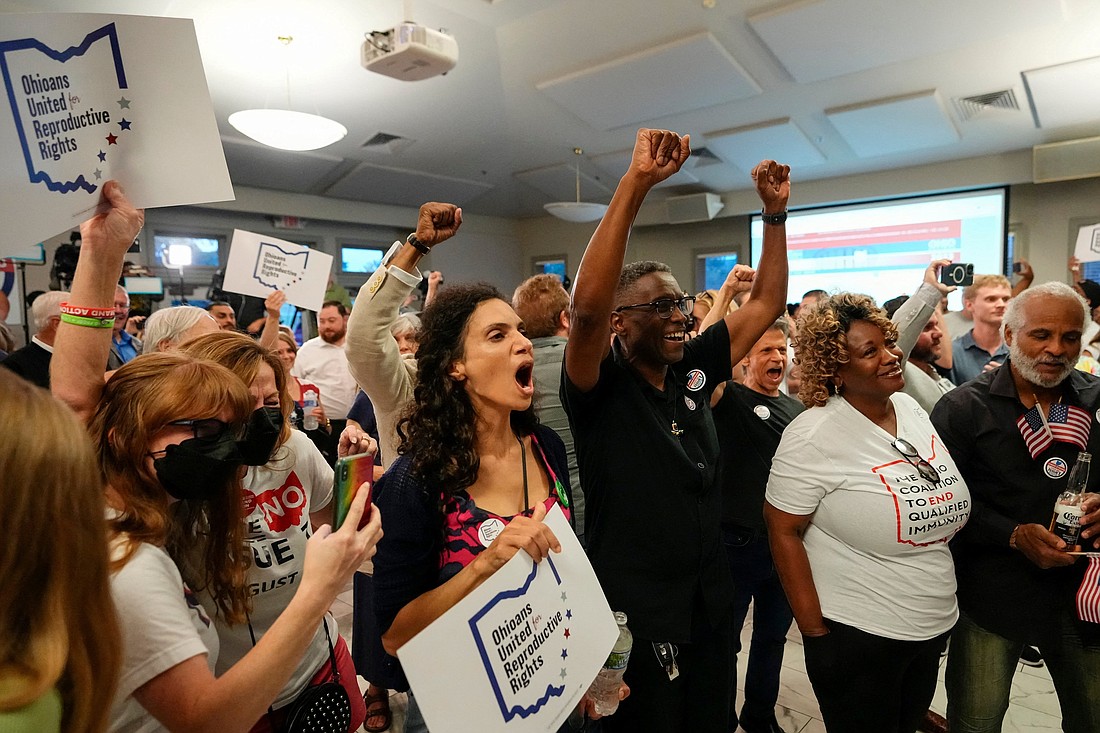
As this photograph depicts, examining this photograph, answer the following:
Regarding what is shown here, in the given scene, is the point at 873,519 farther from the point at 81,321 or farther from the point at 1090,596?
the point at 81,321

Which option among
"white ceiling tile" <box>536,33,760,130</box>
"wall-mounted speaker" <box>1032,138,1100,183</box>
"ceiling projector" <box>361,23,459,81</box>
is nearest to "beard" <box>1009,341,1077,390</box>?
"ceiling projector" <box>361,23,459,81</box>

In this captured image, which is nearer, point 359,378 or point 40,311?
point 359,378

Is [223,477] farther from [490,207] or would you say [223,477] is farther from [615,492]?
[490,207]

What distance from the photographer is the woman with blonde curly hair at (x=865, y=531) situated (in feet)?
5.13

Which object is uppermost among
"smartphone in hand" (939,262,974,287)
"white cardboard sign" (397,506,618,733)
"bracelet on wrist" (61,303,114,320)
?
"bracelet on wrist" (61,303,114,320)

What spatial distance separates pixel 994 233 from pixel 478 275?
7.33 meters

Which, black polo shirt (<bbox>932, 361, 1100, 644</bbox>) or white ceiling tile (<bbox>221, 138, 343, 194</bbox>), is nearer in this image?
black polo shirt (<bbox>932, 361, 1100, 644</bbox>)

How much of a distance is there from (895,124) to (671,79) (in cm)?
235

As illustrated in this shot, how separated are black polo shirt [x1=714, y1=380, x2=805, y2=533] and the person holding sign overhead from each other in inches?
40.8

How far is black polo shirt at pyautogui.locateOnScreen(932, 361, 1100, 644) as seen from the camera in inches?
65.3

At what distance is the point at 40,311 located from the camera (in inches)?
102

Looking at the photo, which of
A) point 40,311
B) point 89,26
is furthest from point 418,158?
point 89,26

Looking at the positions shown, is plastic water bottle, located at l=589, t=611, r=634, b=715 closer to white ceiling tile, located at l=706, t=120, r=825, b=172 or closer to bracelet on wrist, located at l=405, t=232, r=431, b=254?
bracelet on wrist, located at l=405, t=232, r=431, b=254

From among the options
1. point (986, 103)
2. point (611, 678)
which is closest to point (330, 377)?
point (611, 678)
